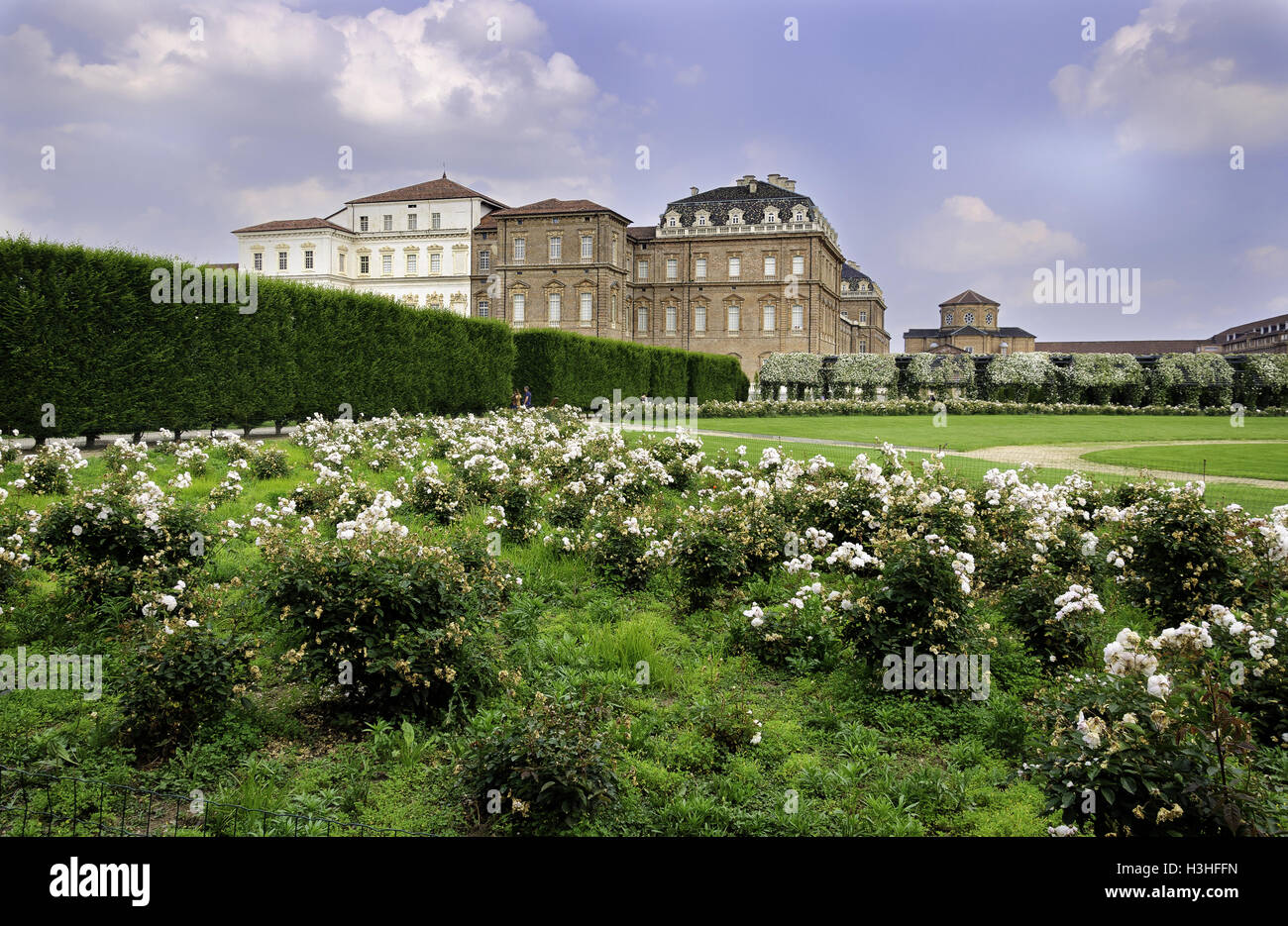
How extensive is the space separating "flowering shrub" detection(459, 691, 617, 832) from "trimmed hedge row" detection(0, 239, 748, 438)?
46.0 ft

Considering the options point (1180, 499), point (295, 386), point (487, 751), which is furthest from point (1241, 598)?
point (295, 386)

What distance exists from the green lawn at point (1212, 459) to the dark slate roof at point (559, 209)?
50.4m

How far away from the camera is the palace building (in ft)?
215

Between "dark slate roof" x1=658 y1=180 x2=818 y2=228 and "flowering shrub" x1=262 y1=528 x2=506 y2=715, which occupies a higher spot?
"dark slate roof" x1=658 y1=180 x2=818 y2=228

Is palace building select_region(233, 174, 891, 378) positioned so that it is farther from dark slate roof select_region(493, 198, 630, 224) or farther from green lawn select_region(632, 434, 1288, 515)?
green lawn select_region(632, 434, 1288, 515)

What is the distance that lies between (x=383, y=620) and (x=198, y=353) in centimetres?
1436

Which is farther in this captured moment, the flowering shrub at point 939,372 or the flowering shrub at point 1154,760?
the flowering shrub at point 939,372

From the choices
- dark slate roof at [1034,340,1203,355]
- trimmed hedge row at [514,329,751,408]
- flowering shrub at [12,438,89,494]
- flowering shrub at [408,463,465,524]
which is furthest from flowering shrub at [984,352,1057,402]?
dark slate roof at [1034,340,1203,355]

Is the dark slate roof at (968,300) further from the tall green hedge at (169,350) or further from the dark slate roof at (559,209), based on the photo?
the tall green hedge at (169,350)

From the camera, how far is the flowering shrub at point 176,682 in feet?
14.7

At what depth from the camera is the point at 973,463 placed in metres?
15.5

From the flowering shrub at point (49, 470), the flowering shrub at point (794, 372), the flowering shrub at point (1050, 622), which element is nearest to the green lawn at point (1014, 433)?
the flowering shrub at point (1050, 622)

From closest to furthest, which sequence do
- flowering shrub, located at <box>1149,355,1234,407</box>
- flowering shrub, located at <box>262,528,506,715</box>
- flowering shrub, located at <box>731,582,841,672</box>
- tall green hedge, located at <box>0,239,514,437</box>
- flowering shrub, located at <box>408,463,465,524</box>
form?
1. flowering shrub, located at <box>262,528,506,715</box>
2. flowering shrub, located at <box>731,582,841,672</box>
3. flowering shrub, located at <box>408,463,465,524</box>
4. tall green hedge, located at <box>0,239,514,437</box>
5. flowering shrub, located at <box>1149,355,1234,407</box>

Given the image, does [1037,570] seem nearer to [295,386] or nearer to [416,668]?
[416,668]
